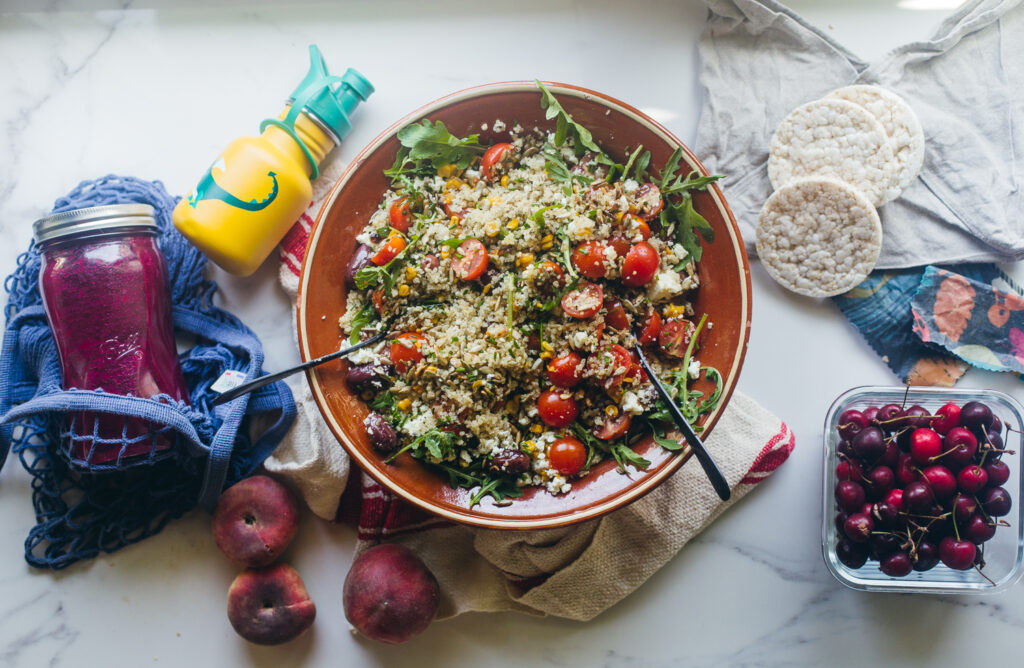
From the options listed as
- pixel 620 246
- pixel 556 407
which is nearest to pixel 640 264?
pixel 620 246

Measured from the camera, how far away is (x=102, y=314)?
1494 millimetres

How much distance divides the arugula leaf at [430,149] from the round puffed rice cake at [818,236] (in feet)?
2.39

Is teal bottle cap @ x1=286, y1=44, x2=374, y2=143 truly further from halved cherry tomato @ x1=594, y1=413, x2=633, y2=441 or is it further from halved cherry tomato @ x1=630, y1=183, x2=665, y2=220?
→ halved cherry tomato @ x1=594, y1=413, x2=633, y2=441

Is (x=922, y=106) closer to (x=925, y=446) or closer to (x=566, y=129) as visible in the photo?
(x=925, y=446)

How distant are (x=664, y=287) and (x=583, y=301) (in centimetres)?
17

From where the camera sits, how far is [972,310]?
5.44 feet

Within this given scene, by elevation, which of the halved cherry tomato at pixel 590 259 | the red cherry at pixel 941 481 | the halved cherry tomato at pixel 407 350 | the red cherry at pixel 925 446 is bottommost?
the red cherry at pixel 941 481

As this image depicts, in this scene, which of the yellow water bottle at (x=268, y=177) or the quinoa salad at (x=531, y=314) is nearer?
the quinoa salad at (x=531, y=314)

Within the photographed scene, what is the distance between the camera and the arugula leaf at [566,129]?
1426 mm

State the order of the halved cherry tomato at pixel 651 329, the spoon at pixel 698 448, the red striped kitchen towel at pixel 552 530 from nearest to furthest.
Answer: the spoon at pixel 698 448 < the halved cherry tomato at pixel 651 329 < the red striped kitchen towel at pixel 552 530

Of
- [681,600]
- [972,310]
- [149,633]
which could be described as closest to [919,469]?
[972,310]

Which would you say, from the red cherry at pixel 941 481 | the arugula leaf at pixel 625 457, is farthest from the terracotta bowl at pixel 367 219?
the red cherry at pixel 941 481

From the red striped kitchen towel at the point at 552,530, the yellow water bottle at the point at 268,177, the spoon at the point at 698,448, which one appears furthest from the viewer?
the red striped kitchen towel at the point at 552,530

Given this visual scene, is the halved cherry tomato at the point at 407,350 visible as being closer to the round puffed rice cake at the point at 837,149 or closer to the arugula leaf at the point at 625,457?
the arugula leaf at the point at 625,457
